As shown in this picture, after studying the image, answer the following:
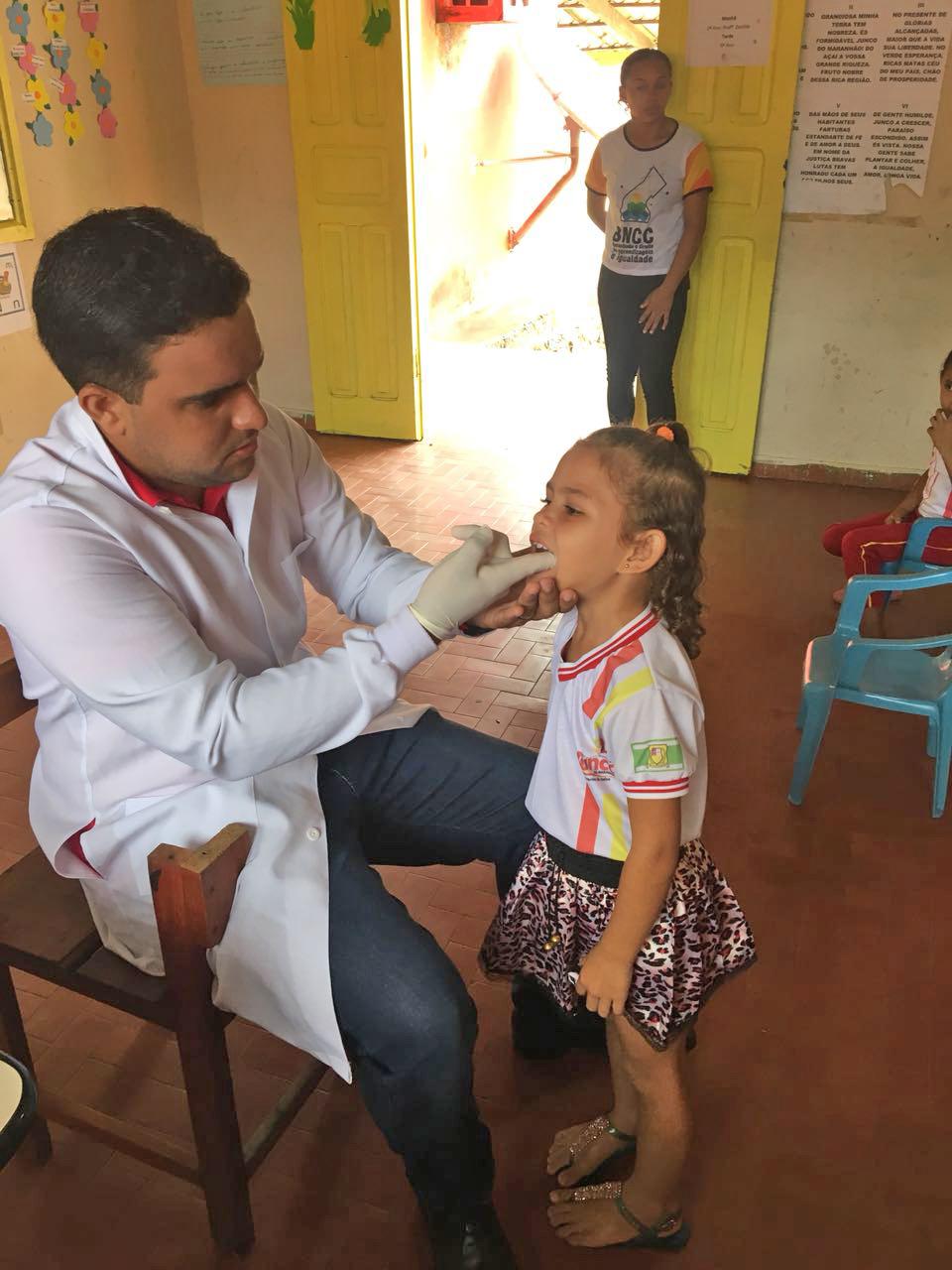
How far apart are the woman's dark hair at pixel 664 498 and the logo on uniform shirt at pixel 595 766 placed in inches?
7.4

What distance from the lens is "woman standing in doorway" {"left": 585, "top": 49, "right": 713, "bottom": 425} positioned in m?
3.64

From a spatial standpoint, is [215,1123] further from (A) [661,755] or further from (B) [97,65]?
(B) [97,65]

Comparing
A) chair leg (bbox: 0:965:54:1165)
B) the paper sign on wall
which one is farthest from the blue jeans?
the paper sign on wall

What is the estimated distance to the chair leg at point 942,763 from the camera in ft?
7.19

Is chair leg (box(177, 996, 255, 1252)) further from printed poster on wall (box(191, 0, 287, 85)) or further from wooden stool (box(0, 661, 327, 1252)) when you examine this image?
printed poster on wall (box(191, 0, 287, 85))

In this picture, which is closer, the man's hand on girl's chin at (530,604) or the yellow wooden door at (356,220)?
the man's hand on girl's chin at (530,604)

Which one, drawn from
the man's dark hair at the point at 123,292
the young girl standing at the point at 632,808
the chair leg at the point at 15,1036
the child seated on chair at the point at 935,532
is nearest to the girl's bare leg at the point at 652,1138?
the young girl standing at the point at 632,808

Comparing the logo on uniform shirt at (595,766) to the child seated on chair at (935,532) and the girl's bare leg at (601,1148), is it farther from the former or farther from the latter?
the child seated on chair at (935,532)

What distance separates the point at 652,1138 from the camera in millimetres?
1320

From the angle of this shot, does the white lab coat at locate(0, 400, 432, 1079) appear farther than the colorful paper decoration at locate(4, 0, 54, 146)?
No

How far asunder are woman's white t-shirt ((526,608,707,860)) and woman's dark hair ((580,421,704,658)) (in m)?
A: 0.04

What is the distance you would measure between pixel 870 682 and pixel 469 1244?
1482mm

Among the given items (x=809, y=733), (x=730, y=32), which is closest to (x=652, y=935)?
(x=809, y=733)

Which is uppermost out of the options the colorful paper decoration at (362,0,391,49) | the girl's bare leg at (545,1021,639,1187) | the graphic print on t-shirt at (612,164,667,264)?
the colorful paper decoration at (362,0,391,49)
